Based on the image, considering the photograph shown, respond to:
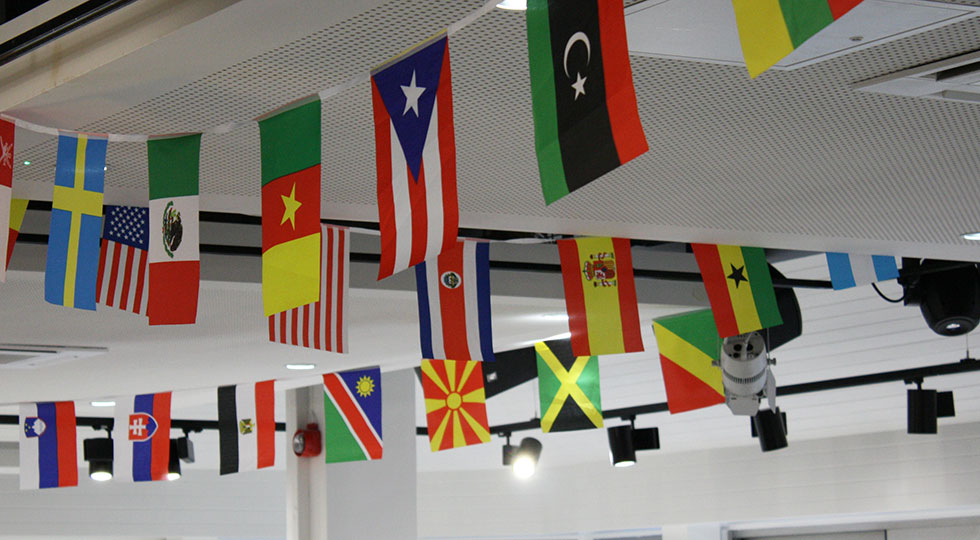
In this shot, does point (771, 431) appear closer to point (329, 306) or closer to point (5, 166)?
point (329, 306)

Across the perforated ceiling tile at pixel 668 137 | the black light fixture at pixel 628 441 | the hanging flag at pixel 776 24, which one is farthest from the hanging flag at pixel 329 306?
the black light fixture at pixel 628 441

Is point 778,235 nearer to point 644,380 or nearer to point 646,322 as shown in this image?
point 646,322

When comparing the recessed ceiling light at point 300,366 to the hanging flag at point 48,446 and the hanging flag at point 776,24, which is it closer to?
the hanging flag at point 48,446

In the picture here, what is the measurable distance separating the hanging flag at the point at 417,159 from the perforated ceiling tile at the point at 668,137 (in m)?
0.11

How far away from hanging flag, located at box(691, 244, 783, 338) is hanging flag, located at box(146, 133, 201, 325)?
231 centimetres

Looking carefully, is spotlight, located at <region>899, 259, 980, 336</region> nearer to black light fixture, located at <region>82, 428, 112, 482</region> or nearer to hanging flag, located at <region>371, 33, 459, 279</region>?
hanging flag, located at <region>371, 33, 459, 279</region>

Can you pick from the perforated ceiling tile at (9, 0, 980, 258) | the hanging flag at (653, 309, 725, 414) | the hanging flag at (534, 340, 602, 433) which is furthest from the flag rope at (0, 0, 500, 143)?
the hanging flag at (534, 340, 602, 433)

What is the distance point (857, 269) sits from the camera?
494cm

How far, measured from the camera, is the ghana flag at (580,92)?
6.09 ft

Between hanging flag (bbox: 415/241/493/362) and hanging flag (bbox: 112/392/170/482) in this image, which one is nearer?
hanging flag (bbox: 415/241/493/362)

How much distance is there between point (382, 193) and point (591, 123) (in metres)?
0.70

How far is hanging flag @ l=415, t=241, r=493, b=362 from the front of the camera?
4.45 meters

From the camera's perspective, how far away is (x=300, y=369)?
6.96m

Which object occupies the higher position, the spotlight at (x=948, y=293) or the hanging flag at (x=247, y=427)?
the spotlight at (x=948, y=293)
